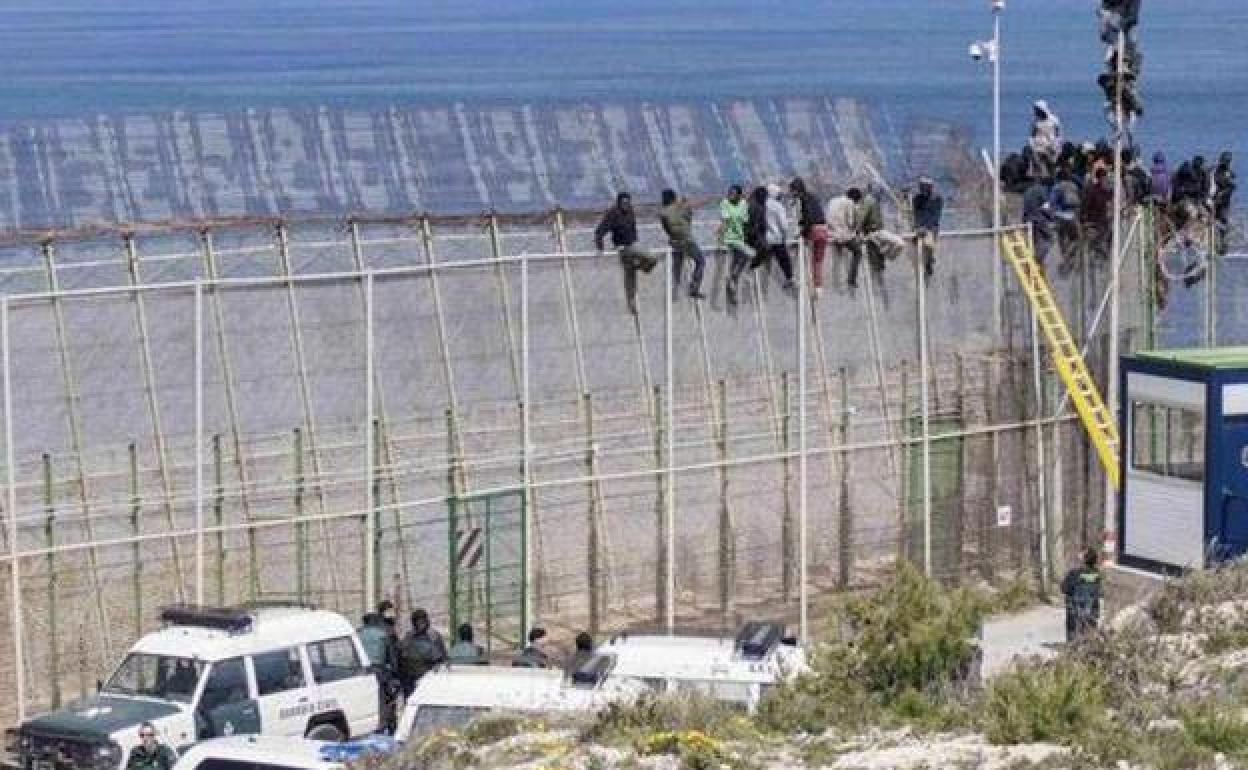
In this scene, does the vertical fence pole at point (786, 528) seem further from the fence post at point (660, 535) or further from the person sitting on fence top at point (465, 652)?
the person sitting on fence top at point (465, 652)

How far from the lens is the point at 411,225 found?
3469 cm

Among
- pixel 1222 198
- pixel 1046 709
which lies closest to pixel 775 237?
pixel 1222 198

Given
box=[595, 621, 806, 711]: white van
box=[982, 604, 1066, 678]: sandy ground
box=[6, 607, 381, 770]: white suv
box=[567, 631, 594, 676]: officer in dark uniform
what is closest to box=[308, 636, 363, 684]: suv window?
box=[6, 607, 381, 770]: white suv

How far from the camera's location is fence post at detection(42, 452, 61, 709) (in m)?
28.2

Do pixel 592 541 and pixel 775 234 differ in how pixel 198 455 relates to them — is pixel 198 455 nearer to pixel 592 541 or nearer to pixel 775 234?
pixel 592 541

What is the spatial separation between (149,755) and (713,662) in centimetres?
404

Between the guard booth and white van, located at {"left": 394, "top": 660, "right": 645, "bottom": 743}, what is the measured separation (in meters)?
9.89

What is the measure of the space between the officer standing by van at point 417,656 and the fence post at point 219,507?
2.94 meters

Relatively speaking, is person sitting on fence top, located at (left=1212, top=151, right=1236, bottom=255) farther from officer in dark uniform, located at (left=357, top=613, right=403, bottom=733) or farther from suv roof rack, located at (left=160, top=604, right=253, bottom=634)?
suv roof rack, located at (left=160, top=604, right=253, bottom=634)

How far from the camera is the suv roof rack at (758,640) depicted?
23609 mm

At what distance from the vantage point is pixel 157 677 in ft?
82.8

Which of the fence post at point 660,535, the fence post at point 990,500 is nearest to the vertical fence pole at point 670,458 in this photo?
the fence post at point 660,535

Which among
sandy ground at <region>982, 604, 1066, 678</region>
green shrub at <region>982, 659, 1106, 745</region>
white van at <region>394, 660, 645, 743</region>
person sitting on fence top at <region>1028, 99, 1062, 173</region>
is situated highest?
person sitting on fence top at <region>1028, 99, 1062, 173</region>

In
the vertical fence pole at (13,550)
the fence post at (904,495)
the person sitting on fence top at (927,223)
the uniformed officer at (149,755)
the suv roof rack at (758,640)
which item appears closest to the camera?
the uniformed officer at (149,755)
